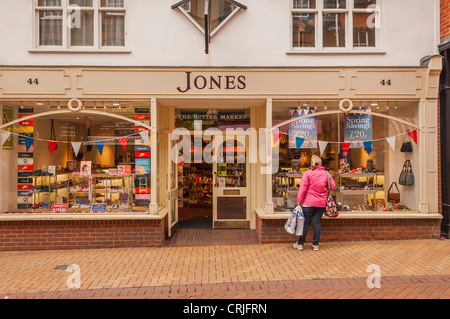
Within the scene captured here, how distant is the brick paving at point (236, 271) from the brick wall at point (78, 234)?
0.63ft

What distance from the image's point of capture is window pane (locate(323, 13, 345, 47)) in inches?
309

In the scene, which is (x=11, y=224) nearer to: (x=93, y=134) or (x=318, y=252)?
(x=93, y=134)

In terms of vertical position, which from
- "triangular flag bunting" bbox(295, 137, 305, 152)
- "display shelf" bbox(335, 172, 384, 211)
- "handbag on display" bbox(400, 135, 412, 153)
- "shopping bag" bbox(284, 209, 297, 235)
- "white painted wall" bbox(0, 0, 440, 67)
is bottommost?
"shopping bag" bbox(284, 209, 297, 235)

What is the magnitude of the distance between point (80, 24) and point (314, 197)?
6.17 metres

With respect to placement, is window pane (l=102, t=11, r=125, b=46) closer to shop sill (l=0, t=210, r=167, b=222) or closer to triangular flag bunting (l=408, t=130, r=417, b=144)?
shop sill (l=0, t=210, r=167, b=222)

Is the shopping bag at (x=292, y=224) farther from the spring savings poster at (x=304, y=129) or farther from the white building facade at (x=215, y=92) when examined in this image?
the spring savings poster at (x=304, y=129)

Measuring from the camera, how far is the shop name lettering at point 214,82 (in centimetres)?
750

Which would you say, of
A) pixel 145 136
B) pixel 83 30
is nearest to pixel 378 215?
pixel 145 136

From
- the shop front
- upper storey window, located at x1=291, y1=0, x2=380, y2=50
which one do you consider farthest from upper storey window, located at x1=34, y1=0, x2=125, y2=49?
upper storey window, located at x1=291, y1=0, x2=380, y2=50

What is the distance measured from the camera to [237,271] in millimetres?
5949

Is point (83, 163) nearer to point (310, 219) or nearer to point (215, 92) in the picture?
point (215, 92)

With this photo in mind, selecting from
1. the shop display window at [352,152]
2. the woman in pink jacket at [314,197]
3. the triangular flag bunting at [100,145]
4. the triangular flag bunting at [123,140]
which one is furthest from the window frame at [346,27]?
the triangular flag bunting at [100,145]

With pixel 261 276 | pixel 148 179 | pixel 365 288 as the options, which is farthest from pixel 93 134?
pixel 365 288

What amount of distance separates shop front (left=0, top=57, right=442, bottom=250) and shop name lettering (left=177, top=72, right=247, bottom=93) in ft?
0.07
